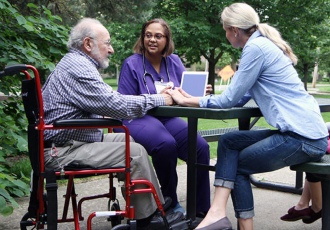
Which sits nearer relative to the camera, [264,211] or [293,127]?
[293,127]

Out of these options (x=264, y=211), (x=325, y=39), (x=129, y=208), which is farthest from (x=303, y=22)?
(x=129, y=208)

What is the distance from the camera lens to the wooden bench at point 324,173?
2883 mm

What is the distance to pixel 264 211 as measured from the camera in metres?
4.27

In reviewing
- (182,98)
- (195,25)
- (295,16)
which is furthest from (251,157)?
(295,16)

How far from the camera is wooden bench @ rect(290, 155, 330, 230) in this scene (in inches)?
113

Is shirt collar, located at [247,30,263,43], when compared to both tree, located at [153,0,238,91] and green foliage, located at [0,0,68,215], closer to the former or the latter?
green foliage, located at [0,0,68,215]

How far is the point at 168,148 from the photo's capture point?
140 inches

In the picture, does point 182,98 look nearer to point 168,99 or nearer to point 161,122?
point 168,99

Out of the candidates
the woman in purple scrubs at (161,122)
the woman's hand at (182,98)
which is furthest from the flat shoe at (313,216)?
the woman's hand at (182,98)

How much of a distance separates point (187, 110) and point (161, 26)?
1238 millimetres

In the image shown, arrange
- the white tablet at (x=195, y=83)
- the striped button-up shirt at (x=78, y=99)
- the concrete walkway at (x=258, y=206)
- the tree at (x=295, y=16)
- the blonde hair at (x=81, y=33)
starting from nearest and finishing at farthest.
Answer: the striped button-up shirt at (x=78, y=99) → the blonde hair at (x=81, y=33) → the white tablet at (x=195, y=83) → the concrete walkway at (x=258, y=206) → the tree at (x=295, y=16)

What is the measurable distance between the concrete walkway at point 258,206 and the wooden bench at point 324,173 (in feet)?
2.90

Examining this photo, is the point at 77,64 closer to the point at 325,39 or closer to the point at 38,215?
the point at 38,215

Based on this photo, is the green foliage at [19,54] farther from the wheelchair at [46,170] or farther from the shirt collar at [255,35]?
the shirt collar at [255,35]
